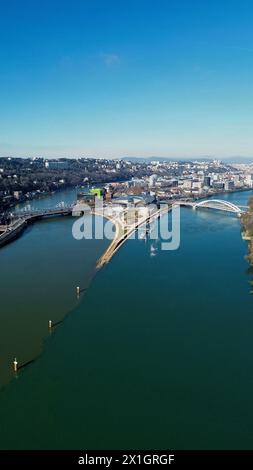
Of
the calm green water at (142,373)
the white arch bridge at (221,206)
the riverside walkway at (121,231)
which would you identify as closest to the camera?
the calm green water at (142,373)

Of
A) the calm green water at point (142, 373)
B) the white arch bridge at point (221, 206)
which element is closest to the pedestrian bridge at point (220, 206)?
the white arch bridge at point (221, 206)

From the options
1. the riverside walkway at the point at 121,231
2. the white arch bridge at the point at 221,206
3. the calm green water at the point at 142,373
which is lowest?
the calm green water at the point at 142,373

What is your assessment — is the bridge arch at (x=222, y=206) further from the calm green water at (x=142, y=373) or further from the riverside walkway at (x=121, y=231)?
the calm green water at (x=142, y=373)

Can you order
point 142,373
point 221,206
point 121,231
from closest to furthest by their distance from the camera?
1. point 142,373
2. point 121,231
3. point 221,206

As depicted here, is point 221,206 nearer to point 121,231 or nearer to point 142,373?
point 121,231

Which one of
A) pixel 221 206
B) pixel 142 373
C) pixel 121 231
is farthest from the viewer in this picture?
pixel 221 206

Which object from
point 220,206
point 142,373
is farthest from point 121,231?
point 142,373

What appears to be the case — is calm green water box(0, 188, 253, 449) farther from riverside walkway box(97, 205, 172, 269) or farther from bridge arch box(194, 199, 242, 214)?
bridge arch box(194, 199, 242, 214)

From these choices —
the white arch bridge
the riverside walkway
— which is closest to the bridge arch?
the white arch bridge

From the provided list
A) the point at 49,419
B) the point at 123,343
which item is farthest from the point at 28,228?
the point at 49,419
